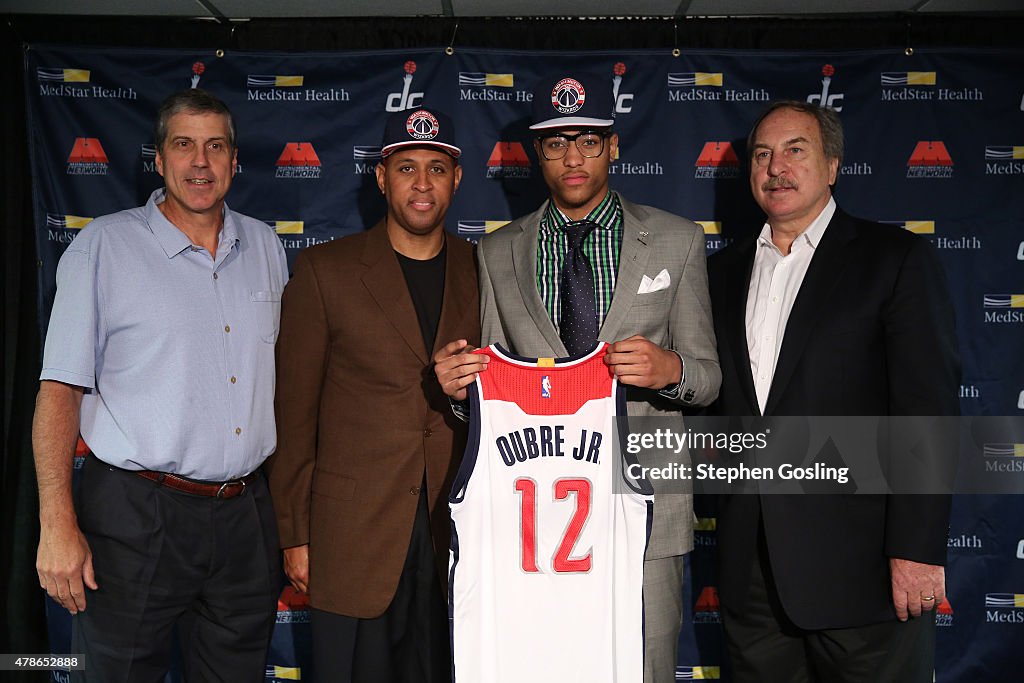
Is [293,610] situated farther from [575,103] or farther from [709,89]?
[709,89]

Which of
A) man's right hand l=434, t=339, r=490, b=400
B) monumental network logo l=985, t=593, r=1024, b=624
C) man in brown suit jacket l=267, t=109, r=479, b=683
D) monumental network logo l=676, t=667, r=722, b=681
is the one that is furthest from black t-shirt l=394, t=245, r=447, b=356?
monumental network logo l=985, t=593, r=1024, b=624

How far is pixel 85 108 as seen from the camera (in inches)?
135

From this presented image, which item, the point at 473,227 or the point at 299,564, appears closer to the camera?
the point at 299,564

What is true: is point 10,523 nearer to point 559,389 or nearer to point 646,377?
point 559,389

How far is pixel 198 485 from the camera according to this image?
89.2 inches

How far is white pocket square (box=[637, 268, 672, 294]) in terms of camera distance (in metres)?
2.23

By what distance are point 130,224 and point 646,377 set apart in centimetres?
163

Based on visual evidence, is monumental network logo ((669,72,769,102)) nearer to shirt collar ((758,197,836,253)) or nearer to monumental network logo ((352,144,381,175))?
shirt collar ((758,197,836,253))

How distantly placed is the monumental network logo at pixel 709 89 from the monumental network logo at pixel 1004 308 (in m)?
1.37

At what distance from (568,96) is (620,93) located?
129 centimetres

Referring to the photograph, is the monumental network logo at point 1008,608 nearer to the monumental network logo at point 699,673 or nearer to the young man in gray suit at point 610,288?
the monumental network logo at point 699,673

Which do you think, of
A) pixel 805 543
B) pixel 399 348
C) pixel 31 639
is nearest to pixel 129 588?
pixel 399 348

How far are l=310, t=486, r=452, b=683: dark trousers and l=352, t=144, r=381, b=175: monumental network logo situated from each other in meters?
1.75

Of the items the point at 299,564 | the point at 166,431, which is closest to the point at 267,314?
the point at 166,431
